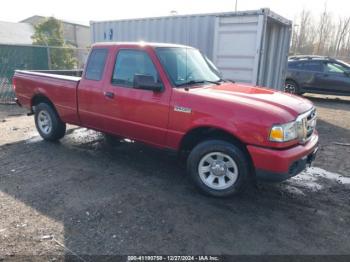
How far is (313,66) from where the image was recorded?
13.0 metres

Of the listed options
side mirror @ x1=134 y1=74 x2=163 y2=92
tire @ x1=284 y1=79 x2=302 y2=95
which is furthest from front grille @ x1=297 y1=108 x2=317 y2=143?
tire @ x1=284 y1=79 x2=302 y2=95

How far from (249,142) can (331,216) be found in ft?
4.35

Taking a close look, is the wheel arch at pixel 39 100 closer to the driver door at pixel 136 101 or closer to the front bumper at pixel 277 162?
the driver door at pixel 136 101

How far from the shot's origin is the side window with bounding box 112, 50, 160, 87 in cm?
445

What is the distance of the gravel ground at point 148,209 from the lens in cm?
311

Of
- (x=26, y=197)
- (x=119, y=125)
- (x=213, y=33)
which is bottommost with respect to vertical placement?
(x=26, y=197)

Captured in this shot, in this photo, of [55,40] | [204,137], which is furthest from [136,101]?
[55,40]

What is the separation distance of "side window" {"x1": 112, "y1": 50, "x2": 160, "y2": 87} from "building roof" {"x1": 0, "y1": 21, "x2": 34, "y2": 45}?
118 ft

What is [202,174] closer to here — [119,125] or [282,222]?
[282,222]

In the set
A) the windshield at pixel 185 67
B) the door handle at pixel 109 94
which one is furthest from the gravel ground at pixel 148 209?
the windshield at pixel 185 67

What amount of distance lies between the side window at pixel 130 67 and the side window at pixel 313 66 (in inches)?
414

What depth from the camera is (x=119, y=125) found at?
192 inches

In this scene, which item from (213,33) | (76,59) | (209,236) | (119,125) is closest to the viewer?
(209,236)

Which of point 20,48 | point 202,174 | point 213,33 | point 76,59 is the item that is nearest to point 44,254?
point 202,174
